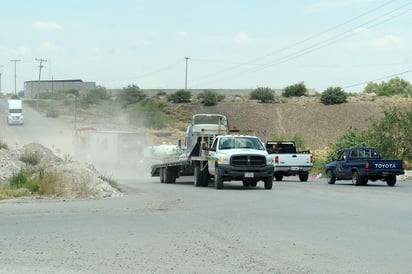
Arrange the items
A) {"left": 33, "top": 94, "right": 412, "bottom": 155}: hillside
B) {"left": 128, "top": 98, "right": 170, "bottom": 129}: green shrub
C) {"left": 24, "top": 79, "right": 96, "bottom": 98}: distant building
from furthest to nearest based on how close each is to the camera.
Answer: {"left": 24, "top": 79, "right": 96, "bottom": 98}: distant building → {"left": 128, "top": 98, "right": 170, "bottom": 129}: green shrub → {"left": 33, "top": 94, "right": 412, "bottom": 155}: hillside

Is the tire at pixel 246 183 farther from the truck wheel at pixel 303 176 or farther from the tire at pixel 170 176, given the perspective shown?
the truck wheel at pixel 303 176

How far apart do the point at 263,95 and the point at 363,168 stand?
8747 cm

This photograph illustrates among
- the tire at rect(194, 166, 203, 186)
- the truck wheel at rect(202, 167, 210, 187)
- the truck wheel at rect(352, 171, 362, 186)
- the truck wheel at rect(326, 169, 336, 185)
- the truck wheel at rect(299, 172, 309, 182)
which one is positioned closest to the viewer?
the truck wheel at rect(202, 167, 210, 187)

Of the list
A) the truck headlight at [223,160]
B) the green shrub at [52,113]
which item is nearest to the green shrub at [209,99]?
the green shrub at [52,113]

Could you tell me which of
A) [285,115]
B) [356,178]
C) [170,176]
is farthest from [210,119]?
[285,115]

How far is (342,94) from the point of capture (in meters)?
116

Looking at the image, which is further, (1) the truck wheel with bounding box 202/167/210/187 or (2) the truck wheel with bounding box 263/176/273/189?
(1) the truck wheel with bounding box 202/167/210/187

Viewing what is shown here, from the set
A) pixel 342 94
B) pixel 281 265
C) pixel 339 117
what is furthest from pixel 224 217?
pixel 342 94

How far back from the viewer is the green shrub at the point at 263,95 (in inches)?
4751

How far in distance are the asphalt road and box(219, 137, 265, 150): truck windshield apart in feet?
24.2

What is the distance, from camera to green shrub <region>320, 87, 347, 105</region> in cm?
11494

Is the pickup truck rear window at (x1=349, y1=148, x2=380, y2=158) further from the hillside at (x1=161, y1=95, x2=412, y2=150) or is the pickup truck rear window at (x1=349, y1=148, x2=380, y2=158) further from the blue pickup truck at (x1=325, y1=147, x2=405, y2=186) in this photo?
the hillside at (x1=161, y1=95, x2=412, y2=150)

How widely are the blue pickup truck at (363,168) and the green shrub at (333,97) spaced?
7861cm

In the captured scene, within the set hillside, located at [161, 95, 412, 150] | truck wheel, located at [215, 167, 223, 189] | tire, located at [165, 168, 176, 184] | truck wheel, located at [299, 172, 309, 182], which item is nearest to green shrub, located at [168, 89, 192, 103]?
hillside, located at [161, 95, 412, 150]
